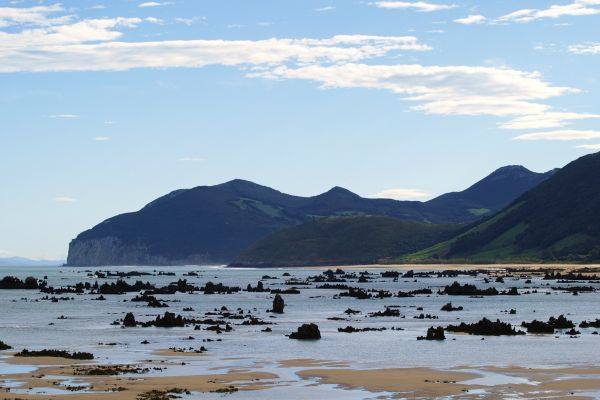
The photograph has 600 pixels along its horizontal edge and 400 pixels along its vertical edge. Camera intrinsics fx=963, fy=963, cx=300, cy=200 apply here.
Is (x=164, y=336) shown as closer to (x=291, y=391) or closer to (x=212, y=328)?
(x=212, y=328)

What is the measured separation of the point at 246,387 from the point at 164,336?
97.7 feet

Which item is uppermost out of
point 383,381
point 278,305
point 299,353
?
point 278,305

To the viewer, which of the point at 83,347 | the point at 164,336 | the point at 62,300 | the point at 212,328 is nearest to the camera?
the point at 83,347

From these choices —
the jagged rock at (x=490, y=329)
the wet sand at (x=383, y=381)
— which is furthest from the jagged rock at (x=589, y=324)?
the wet sand at (x=383, y=381)

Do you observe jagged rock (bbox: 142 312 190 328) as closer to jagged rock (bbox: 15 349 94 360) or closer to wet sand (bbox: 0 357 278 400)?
jagged rock (bbox: 15 349 94 360)

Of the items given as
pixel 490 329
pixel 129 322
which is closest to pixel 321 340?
pixel 490 329

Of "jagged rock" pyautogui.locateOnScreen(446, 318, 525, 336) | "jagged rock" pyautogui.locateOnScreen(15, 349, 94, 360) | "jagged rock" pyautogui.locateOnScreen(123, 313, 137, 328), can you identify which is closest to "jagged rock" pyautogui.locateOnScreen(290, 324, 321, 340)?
"jagged rock" pyautogui.locateOnScreen(446, 318, 525, 336)

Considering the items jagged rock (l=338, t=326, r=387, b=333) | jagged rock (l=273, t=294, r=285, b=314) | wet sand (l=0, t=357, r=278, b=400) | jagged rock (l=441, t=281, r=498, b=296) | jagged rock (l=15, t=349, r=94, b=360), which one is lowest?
wet sand (l=0, t=357, r=278, b=400)

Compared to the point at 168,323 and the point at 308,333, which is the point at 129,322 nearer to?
the point at 168,323

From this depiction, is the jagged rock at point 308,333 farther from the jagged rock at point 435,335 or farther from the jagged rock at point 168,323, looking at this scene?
the jagged rock at point 168,323

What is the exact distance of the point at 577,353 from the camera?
187 ft

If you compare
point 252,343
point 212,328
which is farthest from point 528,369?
Result: point 212,328

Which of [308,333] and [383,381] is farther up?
[308,333]

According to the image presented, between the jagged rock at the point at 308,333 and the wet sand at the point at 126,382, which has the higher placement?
the jagged rock at the point at 308,333
